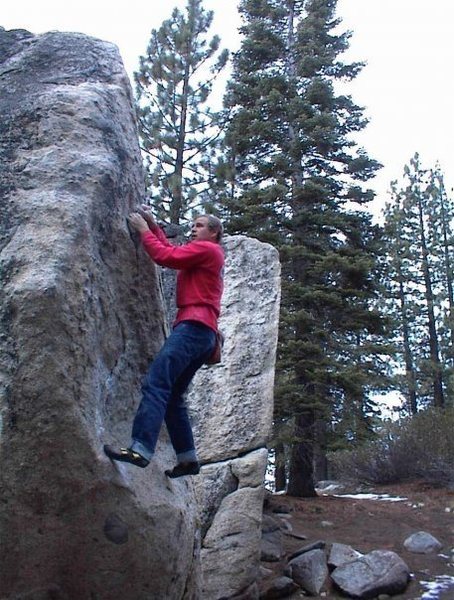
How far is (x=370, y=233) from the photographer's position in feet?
47.0

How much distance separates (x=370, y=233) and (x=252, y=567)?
336 inches

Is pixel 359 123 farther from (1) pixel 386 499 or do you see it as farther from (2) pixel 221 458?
(2) pixel 221 458

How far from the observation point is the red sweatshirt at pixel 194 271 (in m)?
3.96

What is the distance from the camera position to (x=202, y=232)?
432 cm

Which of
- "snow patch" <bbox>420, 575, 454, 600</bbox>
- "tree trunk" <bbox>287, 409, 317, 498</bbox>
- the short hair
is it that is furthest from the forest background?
the short hair


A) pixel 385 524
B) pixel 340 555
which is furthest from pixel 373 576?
pixel 385 524

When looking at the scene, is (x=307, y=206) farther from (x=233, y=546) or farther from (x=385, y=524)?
(x=233, y=546)

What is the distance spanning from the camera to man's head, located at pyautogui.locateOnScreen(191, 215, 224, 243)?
4316 mm

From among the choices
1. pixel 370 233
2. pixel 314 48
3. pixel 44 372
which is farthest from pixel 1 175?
pixel 314 48

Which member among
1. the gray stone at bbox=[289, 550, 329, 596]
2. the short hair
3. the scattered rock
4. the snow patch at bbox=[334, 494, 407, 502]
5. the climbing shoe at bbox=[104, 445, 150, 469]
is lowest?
the gray stone at bbox=[289, 550, 329, 596]

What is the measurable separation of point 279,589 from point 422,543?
2562 mm

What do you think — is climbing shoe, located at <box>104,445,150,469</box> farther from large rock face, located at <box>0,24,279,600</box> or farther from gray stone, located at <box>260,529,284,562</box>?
gray stone, located at <box>260,529,284,562</box>

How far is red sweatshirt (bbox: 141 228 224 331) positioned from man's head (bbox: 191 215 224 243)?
12 centimetres

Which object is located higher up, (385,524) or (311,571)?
(385,524)
